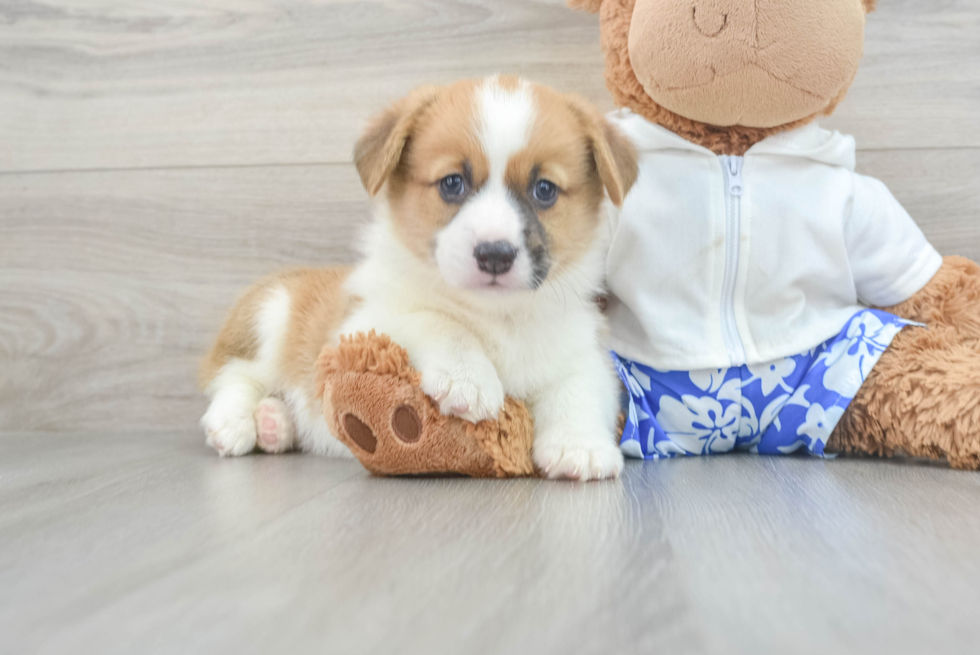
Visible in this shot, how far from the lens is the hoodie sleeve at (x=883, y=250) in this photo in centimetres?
172

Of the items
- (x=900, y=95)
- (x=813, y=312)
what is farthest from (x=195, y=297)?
(x=900, y=95)

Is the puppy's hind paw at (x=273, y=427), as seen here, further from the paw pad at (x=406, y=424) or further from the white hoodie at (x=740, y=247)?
the white hoodie at (x=740, y=247)

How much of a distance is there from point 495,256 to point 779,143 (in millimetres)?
800

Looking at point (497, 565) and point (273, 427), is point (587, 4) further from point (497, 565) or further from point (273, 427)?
point (497, 565)

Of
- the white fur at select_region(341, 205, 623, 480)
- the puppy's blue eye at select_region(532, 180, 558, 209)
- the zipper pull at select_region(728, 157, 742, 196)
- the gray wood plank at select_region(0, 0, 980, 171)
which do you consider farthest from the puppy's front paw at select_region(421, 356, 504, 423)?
the gray wood plank at select_region(0, 0, 980, 171)

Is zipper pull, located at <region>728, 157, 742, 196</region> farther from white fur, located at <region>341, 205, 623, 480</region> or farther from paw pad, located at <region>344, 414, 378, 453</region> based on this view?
paw pad, located at <region>344, 414, 378, 453</region>

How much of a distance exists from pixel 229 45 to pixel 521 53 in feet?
2.84

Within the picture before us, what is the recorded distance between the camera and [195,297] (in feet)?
7.41

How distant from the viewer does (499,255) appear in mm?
1315

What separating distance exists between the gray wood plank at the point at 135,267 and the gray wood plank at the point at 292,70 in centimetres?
9

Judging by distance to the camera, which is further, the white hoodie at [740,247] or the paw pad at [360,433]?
the white hoodie at [740,247]

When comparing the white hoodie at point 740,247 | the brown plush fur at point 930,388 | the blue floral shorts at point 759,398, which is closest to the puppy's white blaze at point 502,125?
the white hoodie at point 740,247

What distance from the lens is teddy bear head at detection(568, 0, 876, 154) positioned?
1475 millimetres

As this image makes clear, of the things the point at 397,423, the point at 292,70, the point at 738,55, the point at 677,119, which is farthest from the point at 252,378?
the point at 738,55
